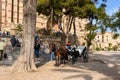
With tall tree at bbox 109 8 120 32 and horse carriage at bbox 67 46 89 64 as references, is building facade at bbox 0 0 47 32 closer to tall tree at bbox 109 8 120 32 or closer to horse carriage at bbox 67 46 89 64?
tall tree at bbox 109 8 120 32

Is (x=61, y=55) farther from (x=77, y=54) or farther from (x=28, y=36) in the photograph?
(x=28, y=36)

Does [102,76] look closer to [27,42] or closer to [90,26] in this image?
[27,42]

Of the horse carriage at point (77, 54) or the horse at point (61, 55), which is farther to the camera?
the horse carriage at point (77, 54)

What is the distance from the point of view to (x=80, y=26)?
6638 cm

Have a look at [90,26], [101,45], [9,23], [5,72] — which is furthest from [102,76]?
[101,45]

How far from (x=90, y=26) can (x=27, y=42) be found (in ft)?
65.5

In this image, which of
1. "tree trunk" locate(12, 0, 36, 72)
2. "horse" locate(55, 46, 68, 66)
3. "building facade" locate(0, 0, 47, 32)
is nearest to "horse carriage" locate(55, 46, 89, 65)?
"horse" locate(55, 46, 68, 66)

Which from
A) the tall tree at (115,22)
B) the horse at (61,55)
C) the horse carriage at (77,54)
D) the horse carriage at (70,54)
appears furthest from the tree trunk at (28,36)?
the tall tree at (115,22)

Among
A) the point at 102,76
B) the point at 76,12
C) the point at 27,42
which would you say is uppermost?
the point at 76,12

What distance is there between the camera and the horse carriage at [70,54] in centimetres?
2225

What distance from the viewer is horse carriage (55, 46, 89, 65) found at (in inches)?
876

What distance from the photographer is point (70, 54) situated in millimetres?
24016

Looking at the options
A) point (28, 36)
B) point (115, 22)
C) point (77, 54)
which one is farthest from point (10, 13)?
point (28, 36)

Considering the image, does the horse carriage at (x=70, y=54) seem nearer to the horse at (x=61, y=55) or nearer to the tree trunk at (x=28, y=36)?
the horse at (x=61, y=55)
